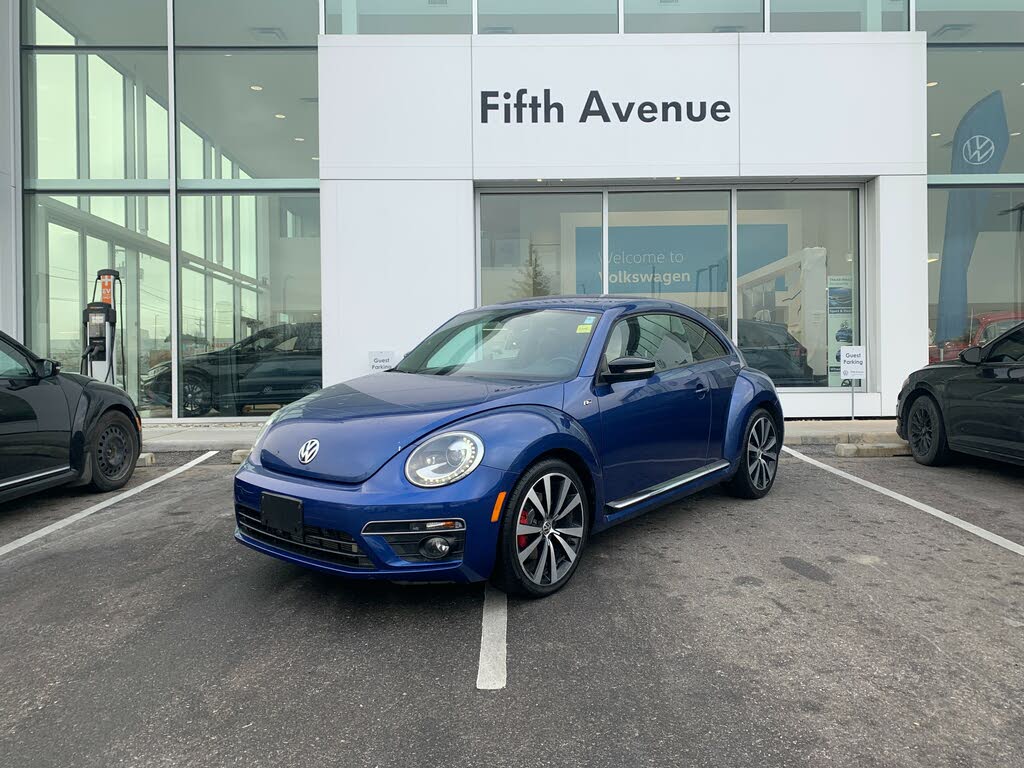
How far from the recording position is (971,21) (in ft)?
35.9

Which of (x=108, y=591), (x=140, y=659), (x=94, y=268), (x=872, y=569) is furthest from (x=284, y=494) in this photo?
(x=94, y=268)

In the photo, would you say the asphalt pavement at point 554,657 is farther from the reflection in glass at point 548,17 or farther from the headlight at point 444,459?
the reflection in glass at point 548,17

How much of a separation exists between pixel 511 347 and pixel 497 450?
123 cm

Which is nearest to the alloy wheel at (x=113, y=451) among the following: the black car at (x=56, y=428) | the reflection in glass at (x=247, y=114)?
the black car at (x=56, y=428)

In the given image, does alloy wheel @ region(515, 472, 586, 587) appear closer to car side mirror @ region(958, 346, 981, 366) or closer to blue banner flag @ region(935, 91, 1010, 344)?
car side mirror @ region(958, 346, 981, 366)

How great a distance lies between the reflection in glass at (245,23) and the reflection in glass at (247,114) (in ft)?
0.64

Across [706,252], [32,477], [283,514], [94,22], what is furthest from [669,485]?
[94,22]

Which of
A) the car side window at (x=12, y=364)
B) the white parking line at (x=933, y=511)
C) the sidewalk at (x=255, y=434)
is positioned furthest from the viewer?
the sidewalk at (x=255, y=434)

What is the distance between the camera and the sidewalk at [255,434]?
845cm

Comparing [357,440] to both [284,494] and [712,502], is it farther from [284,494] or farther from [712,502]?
[712,502]

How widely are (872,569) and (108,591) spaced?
4221 mm

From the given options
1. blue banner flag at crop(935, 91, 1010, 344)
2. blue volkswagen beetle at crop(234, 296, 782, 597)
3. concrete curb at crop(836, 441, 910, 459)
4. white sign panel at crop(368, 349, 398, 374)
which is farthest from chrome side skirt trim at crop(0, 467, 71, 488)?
blue banner flag at crop(935, 91, 1010, 344)

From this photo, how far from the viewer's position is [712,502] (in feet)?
17.9

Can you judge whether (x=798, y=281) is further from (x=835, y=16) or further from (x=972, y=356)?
(x=972, y=356)
